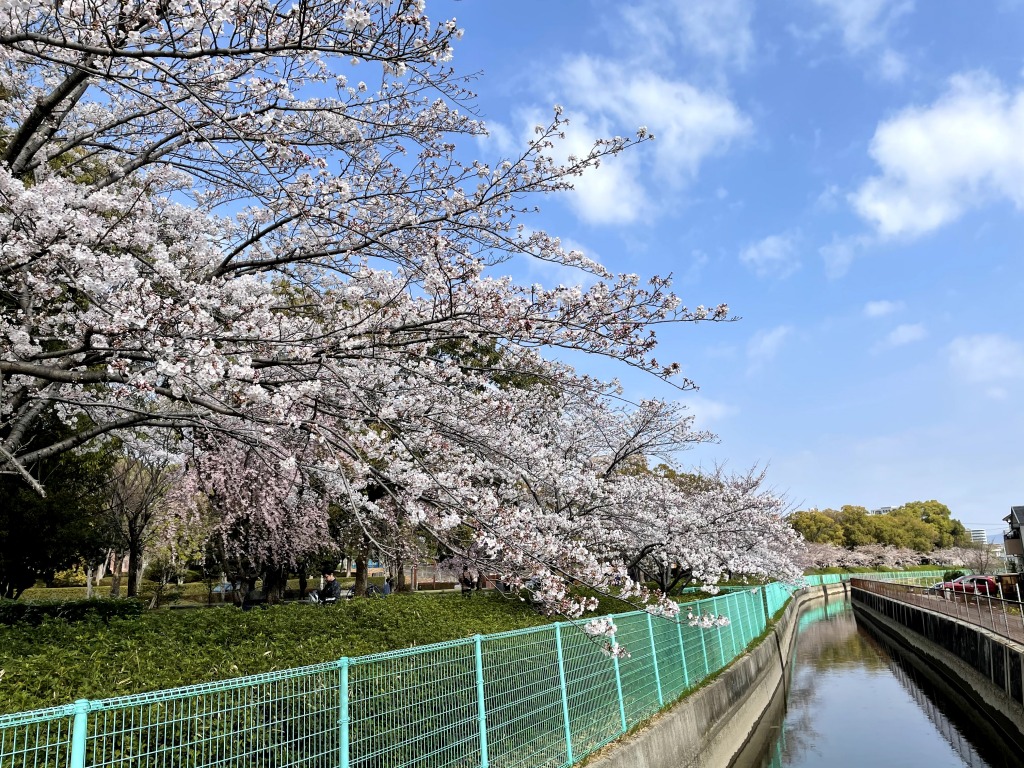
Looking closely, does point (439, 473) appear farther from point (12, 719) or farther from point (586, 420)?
point (586, 420)

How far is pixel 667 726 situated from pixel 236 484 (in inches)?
512

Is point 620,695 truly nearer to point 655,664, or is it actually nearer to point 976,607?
point 655,664

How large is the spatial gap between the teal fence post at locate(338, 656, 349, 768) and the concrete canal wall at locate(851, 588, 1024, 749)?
12.5 metres

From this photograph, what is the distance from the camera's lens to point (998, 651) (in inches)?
536

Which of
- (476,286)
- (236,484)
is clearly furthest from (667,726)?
(236,484)

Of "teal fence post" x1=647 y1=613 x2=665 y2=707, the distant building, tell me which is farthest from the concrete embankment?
the distant building

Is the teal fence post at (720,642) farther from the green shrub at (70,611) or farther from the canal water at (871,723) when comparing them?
the green shrub at (70,611)

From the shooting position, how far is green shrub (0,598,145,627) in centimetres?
1162

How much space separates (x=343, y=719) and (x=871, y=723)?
15622 millimetres

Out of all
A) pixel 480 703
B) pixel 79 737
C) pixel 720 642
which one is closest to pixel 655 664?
pixel 480 703

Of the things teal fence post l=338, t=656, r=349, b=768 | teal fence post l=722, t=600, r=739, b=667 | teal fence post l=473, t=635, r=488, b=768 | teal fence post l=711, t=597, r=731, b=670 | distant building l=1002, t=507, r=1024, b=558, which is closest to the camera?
teal fence post l=338, t=656, r=349, b=768

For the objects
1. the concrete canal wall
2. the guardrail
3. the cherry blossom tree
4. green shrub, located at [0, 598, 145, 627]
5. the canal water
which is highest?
the cherry blossom tree

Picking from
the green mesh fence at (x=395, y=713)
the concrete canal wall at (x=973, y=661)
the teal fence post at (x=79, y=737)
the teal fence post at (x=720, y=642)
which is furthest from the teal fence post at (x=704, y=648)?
the teal fence post at (x=79, y=737)

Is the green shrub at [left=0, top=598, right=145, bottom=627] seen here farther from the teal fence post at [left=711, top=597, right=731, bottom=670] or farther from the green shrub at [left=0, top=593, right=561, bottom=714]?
the teal fence post at [left=711, top=597, right=731, bottom=670]
